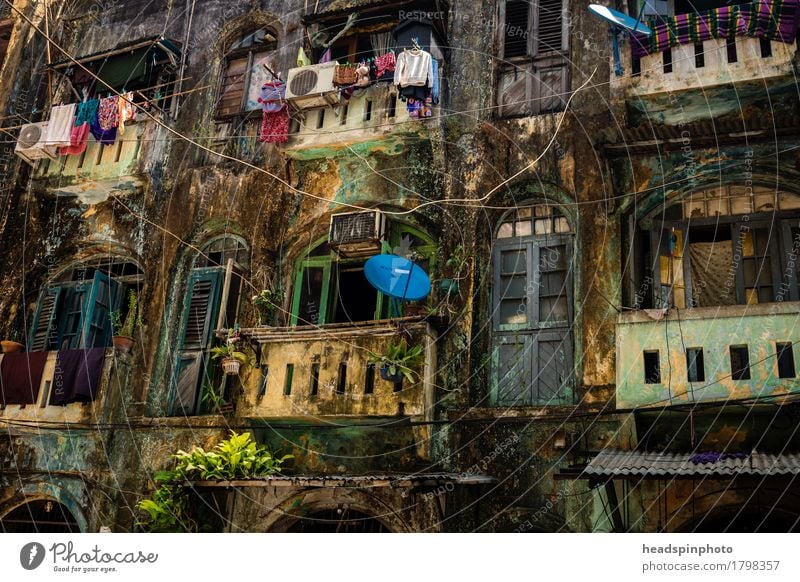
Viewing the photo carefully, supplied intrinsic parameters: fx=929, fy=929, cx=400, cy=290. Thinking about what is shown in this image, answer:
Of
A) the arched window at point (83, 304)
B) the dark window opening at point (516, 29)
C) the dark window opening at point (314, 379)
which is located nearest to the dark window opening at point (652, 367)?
the dark window opening at point (314, 379)

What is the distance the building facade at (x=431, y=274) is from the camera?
34.9ft

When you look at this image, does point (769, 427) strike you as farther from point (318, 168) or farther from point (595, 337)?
point (318, 168)

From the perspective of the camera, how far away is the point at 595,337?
11.5m

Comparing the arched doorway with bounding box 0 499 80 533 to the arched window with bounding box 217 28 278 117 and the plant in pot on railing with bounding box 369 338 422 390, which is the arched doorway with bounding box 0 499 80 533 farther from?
the arched window with bounding box 217 28 278 117

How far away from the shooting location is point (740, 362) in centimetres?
1027

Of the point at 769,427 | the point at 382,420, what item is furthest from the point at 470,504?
the point at 769,427

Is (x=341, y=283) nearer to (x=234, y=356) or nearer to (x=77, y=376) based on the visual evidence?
(x=234, y=356)

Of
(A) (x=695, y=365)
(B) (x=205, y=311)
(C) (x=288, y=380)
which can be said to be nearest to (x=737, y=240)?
(A) (x=695, y=365)

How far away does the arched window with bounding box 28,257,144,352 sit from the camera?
567 inches

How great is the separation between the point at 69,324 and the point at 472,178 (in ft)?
22.5

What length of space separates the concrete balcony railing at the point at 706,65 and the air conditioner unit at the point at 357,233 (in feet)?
12.1

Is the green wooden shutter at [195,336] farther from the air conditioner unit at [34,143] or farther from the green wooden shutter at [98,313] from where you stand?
the air conditioner unit at [34,143]

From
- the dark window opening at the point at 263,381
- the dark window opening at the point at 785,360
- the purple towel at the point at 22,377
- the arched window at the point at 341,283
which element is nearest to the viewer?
the dark window opening at the point at 785,360

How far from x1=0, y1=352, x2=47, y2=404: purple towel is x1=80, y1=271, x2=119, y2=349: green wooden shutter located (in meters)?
0.74
